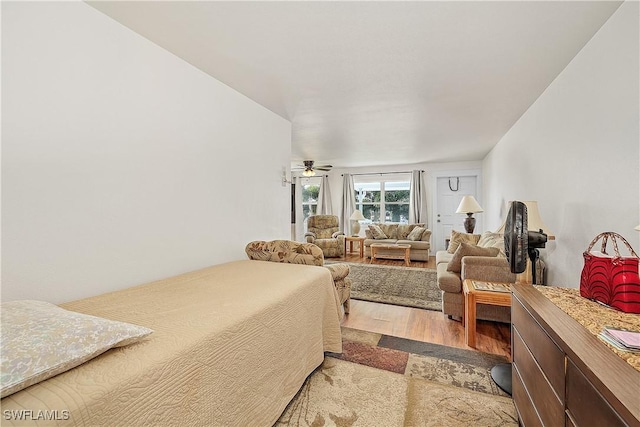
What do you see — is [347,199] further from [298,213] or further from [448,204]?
[448,204]

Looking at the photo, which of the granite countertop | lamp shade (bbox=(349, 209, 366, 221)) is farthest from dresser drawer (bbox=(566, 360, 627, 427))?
lamp shade (bbox=(349, 209, 366, 221))

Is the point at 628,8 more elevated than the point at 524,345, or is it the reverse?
the point at 628,8

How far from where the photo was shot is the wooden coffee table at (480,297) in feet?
6.95

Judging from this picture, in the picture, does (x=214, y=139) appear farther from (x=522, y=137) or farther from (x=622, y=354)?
(x=522, y=137)

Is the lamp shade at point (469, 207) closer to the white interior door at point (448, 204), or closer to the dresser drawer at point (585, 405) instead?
the white interior door at point (448, 204)

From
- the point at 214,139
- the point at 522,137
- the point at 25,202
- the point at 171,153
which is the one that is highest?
the point at 522,137

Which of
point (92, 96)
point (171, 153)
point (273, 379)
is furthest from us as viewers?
point (171, 153)

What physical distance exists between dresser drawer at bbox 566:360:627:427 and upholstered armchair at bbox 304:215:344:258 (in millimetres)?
5468

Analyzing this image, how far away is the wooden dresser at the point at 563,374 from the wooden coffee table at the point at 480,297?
756 millimetres

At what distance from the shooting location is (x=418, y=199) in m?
6.94

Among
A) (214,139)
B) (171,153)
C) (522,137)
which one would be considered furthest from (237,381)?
(522,137)

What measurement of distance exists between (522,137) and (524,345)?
2.78 metres

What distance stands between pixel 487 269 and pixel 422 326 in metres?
0.84

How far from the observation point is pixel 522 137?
3135mm
